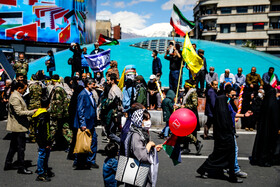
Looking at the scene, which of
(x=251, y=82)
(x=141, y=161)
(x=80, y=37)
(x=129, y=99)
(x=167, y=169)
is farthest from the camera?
(x=80, y=37)

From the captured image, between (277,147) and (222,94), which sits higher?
(222,94)

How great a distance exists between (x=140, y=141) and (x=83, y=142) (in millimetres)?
2596

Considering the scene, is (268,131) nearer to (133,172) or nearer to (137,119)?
(137,119)

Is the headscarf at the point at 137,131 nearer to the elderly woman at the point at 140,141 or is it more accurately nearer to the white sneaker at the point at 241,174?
the elderly woman at the point at 140,141

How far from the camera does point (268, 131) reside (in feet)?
24.8

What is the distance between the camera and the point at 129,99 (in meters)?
8.26

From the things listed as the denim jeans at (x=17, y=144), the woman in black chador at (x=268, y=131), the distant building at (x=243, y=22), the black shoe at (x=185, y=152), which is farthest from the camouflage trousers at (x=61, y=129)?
the distant building at (x=243, y=22)

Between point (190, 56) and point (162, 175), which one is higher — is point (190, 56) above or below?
above

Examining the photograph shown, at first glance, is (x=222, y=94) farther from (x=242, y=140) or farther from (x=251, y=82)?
(x=251, y=82)

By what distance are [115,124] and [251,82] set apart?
945 centimetres

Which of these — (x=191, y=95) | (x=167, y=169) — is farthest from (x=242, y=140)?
(x=167, y=169)

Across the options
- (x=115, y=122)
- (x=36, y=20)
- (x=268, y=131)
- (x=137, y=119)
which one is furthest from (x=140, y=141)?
(x=36, y=20)

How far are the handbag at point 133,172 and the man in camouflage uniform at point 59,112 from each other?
4256 millimetres

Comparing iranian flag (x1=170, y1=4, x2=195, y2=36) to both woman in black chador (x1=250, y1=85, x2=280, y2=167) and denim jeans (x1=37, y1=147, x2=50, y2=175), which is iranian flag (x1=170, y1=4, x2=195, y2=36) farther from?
denim jeans (x1=37, y1=147, x2=50, y2=175)
